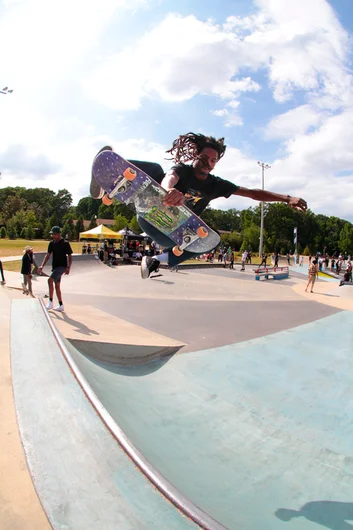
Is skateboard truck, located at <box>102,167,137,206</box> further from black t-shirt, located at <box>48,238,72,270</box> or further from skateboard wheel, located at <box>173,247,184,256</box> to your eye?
black t-shirt, located at <box>48,238,72,270</box>

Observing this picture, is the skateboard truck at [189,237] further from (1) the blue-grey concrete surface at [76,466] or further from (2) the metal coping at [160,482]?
(2) the metal coping at [160,482]

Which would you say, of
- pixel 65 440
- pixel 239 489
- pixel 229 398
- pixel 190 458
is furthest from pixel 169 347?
pixel 65 440

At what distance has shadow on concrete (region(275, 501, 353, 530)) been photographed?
259cm

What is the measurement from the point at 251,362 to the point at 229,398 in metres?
1.49

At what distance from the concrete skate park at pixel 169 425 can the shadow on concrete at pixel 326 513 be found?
0.01m

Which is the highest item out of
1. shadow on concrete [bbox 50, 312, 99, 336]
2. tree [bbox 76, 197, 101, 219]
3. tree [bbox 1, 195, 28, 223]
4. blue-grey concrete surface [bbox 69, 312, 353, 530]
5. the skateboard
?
tree [bbox 76, 197, 101, 219]

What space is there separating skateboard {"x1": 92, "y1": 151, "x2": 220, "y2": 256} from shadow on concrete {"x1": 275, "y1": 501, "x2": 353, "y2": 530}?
9.64 ft

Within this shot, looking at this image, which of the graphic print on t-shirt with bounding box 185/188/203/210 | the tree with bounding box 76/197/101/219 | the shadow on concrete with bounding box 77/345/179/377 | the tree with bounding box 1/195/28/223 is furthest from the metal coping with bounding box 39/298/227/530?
the tree with bounding box 76/197/101/219

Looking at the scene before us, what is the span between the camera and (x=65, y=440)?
238 centimetres

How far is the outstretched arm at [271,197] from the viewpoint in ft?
16.9

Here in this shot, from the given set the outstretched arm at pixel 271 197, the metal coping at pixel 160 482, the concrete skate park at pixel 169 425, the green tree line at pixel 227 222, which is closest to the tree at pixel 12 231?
the green tree line at pixel 227 222

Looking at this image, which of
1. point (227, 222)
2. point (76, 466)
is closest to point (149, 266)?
point (76, 466)

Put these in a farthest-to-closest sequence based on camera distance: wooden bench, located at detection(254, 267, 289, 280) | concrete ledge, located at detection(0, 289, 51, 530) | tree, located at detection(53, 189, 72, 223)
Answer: tree, located at detection(53, 189, 72, 223) → wooden bench, located at detection(254, 267, 289, 280) → concrete ledge, located at detection(0, 289, 51, 530)

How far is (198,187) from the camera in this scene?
4.74 metres
